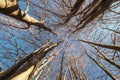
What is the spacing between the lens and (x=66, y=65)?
8203 mm

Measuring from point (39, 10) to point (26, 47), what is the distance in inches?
80.1

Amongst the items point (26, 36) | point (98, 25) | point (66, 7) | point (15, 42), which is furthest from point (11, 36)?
point (98, 25)

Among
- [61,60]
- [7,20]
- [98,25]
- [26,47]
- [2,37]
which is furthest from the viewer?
[61,60]

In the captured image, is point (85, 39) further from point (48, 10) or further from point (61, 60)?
point (48, 10)

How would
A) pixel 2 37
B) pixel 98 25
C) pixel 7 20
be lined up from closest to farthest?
1. pixel 7 20
2. pixel 98 25
3. pixel 2 37

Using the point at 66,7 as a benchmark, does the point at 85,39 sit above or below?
below

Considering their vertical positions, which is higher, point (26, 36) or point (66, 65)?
point (26, 36)

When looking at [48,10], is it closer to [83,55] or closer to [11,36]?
[11,36]

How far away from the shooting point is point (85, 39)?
8312 millimetres

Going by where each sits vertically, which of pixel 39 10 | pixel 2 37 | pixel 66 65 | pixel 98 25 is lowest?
pixel 66 65

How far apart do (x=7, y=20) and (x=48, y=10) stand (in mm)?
1394

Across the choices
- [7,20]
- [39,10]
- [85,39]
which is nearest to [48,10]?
[39,10]

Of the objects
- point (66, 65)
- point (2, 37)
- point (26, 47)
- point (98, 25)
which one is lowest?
point (66, 65)

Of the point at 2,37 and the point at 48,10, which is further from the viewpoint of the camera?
the point at 2,37
